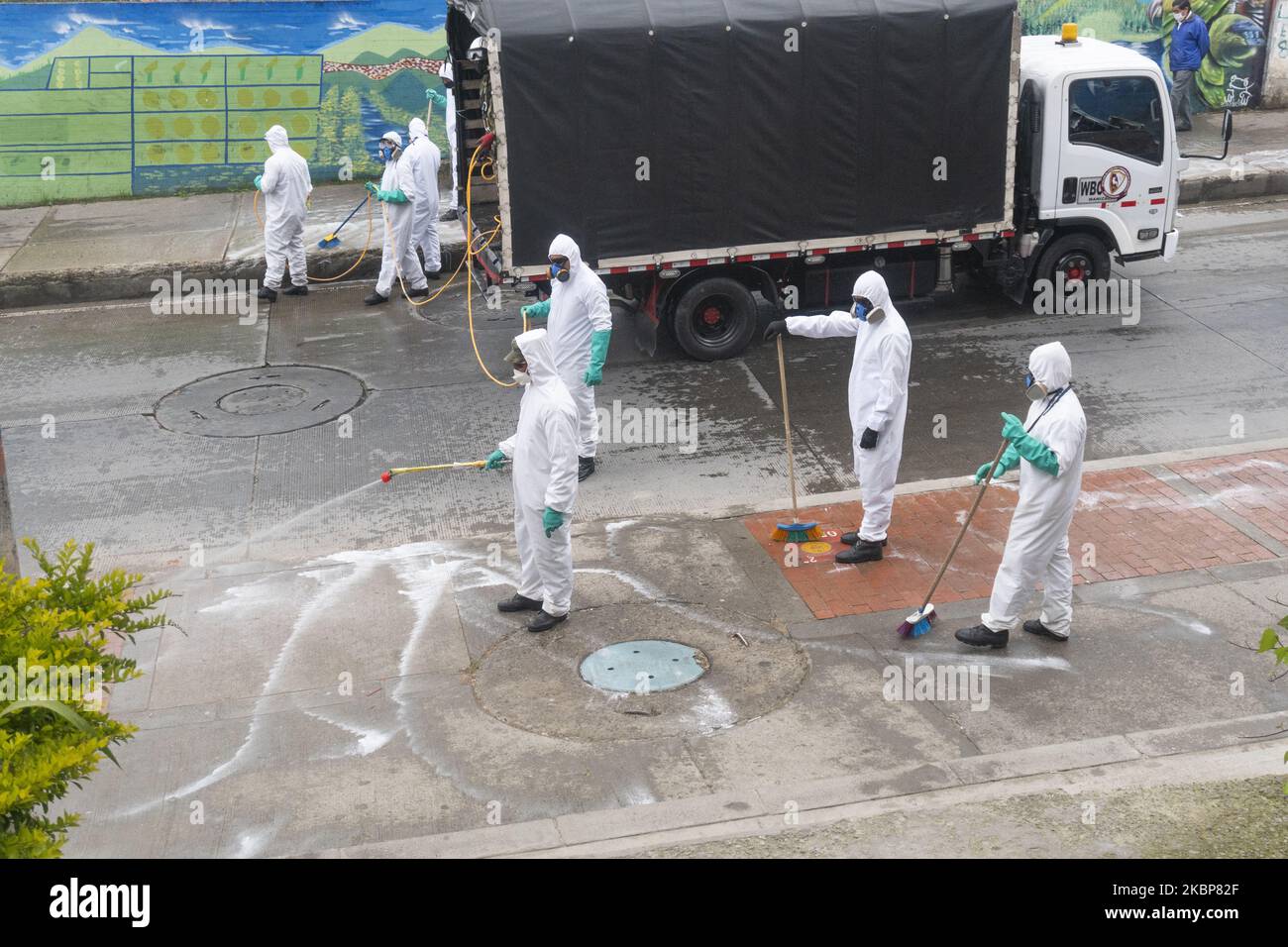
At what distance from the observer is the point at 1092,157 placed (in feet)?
41.8

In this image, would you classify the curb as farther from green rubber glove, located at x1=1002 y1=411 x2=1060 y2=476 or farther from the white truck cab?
the white truck cab

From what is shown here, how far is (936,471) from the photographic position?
400 inches

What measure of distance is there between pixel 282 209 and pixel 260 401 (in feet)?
11.7

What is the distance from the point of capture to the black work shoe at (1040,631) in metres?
7.64

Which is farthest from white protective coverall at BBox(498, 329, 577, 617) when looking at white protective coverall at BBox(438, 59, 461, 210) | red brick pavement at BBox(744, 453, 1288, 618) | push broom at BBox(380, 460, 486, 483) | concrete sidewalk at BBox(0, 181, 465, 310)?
concrete sidewalk at BBox(0, 181, 465, 310)

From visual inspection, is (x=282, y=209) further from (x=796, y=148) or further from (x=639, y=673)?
(x=639, y=673)

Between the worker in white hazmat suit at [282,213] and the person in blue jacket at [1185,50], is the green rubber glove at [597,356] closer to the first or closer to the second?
the worker in white hazmat suit at [282,213]

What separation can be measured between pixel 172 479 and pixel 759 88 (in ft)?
19.7

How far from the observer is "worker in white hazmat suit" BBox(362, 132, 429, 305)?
1434cm

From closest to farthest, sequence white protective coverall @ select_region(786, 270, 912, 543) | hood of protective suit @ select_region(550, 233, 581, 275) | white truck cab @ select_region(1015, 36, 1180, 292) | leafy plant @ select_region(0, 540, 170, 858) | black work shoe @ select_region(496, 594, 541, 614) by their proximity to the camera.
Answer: leafy plant @ select_region(0, 540, 170, 858)
black work shoe @ select_region(496, 594, 541, 614)
white protective coverall @ select_region(786, 270, 912, 543)
hood of protective suit @ select_region(550, 233, 581, 275)
white truck cab @ select_region(1015, 36, 1180, 292)

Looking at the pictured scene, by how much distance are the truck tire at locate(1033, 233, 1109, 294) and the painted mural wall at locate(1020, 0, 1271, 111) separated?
26.0 feet

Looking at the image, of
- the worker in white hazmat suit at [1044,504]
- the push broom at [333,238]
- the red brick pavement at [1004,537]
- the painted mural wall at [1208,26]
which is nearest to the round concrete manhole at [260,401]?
the push broom at [333,238]

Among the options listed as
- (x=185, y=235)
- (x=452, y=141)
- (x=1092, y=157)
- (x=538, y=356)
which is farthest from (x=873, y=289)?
(x=185, y=235)

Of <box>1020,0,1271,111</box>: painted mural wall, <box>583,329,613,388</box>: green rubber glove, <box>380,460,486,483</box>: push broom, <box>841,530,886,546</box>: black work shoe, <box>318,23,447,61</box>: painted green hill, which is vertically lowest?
<box>841,530,886,546</box>: black work shoe
